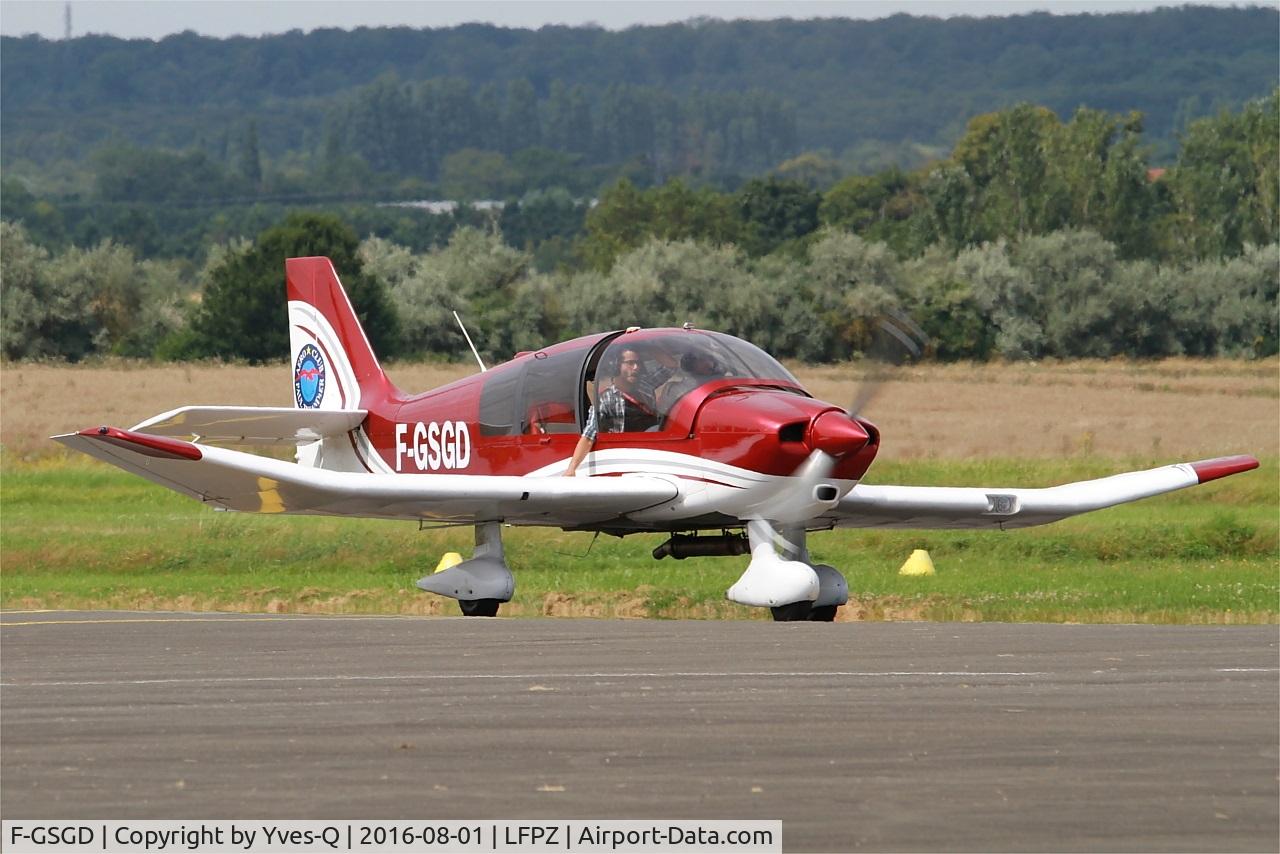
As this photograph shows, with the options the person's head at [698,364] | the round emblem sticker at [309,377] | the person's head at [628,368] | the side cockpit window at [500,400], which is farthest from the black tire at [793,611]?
the round emblem sticker at [309,377]

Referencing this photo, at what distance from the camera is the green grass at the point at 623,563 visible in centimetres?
1875

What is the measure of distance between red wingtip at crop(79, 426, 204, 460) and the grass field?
4.64 m

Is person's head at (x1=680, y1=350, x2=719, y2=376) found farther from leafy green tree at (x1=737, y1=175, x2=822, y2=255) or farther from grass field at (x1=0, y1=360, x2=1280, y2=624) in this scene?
leafy green tree at (x1=737, y1=175, x2=822, y2=255)

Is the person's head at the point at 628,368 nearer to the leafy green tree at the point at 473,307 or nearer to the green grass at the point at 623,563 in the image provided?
the green grass at the point at 623,563

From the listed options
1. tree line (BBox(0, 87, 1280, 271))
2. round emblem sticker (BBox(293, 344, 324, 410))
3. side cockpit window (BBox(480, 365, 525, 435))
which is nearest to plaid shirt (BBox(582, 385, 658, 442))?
side cockpit window (BBox(480, 365, 525, 435))

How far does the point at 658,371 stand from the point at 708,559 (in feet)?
32.4

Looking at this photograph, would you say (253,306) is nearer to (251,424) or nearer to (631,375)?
(251,424)

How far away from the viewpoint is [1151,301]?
7206 centimetres

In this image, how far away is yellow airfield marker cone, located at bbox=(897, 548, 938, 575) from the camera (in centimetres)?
2217

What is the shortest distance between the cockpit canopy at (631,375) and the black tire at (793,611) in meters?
1.74

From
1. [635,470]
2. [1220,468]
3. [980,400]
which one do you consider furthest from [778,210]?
[635,470]

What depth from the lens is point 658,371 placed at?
15109 millimetres

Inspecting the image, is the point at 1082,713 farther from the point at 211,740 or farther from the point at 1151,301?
the point at 1151,301

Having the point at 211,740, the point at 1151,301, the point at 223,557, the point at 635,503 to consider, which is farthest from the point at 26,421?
the point at 1151,301
